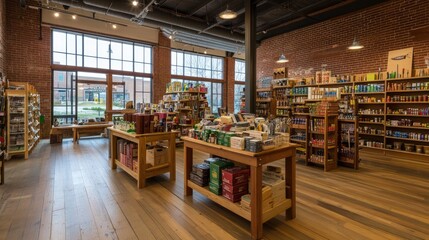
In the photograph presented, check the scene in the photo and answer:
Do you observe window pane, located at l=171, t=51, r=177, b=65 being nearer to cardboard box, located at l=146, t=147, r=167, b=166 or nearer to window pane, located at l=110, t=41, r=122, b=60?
window pane, located at l=110, t=41, r=122, b=60

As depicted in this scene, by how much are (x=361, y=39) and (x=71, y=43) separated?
10381 millimetres

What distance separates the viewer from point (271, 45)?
1057cm

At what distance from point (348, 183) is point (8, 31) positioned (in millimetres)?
10818

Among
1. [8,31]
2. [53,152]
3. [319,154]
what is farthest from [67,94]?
[319,154]

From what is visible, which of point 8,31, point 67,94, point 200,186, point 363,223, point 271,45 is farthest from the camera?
point 271,45

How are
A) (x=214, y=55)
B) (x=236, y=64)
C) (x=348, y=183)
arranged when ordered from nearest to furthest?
(x=348, y=183)
(x=214, y=55)
(x=236, y=64)

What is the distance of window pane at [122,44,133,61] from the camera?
10586mm

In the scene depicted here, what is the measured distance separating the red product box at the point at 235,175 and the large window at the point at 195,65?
9.96m

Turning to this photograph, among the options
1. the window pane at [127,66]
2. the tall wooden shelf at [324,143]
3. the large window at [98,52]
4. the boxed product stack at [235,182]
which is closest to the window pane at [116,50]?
the large window at [98,52]

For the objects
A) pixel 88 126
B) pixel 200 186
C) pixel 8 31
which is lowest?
pixel 200 186

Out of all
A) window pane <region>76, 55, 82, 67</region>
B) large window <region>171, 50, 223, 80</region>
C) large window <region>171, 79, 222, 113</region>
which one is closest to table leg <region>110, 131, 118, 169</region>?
window pane <region>76, 55, 82, 67</region>

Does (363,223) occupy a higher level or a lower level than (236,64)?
lower

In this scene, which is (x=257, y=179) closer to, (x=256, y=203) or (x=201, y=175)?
(x=256, y=203)

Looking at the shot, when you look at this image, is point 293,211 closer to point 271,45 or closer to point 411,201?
point 411,201
